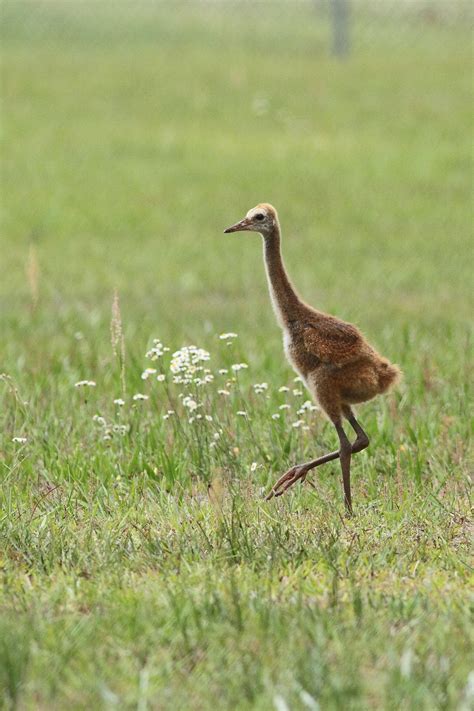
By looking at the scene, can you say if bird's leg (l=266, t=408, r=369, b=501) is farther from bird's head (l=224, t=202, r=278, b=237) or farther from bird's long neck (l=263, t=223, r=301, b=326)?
bird's head (l=224, t=202, r=278, b=237)

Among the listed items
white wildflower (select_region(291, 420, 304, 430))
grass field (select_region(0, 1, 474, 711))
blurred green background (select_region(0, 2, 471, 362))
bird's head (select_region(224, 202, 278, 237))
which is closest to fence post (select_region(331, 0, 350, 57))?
blurred green background (select_region(0, 2, 471, 362))

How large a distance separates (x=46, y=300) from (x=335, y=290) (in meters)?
2.69

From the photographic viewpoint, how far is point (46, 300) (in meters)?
11.7

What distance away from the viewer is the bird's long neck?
5.33 meters

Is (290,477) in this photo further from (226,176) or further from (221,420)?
(226,176)

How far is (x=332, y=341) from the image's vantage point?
5199 millimetres

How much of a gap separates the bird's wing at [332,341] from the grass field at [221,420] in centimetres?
61

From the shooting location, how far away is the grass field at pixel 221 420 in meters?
3.69

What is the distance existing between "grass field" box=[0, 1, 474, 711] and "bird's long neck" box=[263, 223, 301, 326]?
0.68 m

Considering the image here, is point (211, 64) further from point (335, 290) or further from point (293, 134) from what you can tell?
point (335, 290)

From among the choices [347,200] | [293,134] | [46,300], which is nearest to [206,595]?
[46,300]

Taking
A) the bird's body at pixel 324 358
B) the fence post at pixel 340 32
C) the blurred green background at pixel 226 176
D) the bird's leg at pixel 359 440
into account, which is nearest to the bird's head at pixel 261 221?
the bird's body at pixel 324 358

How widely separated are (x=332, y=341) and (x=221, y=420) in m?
1.36

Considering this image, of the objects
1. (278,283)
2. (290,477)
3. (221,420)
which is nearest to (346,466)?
(290,477)
